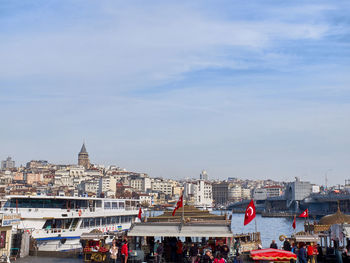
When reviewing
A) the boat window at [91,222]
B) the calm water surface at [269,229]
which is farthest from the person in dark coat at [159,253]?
the calm water surface at [269,229]

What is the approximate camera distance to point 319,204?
147750mm

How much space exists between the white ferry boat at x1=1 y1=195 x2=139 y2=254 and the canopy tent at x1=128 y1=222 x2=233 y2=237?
9.51 m

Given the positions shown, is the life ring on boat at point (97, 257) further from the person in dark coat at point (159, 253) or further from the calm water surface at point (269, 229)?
the calm water surface at point (269, 229)

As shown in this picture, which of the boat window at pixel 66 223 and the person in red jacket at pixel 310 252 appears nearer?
the person in red jacket at pixel 310 252

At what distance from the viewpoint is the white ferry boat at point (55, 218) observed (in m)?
27.9

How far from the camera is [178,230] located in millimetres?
16812

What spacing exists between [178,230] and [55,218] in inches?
565

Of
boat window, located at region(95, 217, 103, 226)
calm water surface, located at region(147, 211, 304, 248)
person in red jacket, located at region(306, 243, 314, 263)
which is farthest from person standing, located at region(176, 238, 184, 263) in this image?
calm water surface, located at region(147, 211, 304, 248)

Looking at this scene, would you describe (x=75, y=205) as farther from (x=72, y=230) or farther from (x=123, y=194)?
(x=123, y=194)

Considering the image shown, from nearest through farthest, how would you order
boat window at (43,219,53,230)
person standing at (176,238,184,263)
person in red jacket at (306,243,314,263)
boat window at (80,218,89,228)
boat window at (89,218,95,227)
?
person in red jacket at (306,243,314,263) < person standing at (176,238,184,263) < boat window at (43,219,53,230) < boat window at (80,218,89,228) < boat window at (89,218,95,227)

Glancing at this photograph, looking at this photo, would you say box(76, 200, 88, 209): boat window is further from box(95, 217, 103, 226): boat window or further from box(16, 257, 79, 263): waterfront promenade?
box(16, 257, 79, 263): waterfront promenade

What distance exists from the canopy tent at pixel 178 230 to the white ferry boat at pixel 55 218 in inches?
374

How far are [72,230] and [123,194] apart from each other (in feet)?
500

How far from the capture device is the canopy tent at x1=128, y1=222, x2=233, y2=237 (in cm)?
1639
